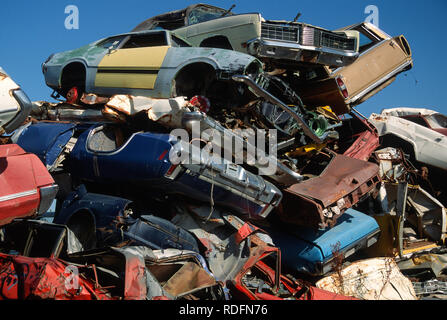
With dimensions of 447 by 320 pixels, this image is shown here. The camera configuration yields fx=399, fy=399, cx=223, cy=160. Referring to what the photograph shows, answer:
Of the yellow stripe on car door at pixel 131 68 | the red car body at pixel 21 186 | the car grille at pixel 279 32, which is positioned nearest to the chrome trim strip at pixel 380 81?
the car grille at pixel 279 32

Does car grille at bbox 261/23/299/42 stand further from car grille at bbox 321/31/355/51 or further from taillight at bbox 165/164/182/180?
taillight at bbox 165/164/182/180

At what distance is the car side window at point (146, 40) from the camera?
627cm

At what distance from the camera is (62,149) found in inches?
203

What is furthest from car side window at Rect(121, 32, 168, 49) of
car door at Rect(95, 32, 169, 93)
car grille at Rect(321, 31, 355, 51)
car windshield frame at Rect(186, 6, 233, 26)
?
car grille at Rect(321, 31, 355, 51)

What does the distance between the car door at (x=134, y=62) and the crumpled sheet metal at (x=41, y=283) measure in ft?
10.4

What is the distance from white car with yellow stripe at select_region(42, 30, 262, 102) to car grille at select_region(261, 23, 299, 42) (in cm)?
84

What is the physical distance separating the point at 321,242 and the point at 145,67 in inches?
136

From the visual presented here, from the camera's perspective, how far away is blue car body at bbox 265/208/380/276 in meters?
5.20

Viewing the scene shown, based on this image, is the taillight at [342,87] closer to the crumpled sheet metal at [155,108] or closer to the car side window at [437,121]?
the crumpled sheet metal at [155,108]

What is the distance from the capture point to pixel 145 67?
573cm

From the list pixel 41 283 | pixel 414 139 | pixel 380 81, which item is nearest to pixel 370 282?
pixel 41 283
